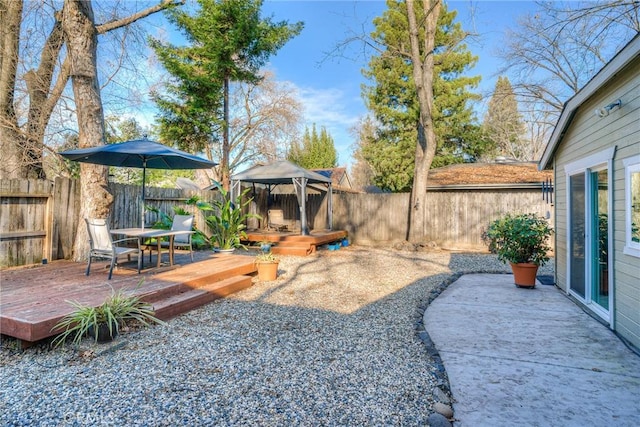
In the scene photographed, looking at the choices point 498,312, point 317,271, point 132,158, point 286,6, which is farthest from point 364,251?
point 286,6

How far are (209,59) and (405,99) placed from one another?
9230 millimetres

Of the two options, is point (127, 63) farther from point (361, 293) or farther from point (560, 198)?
point (560, 198)

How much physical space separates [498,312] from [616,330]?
1.15 meters

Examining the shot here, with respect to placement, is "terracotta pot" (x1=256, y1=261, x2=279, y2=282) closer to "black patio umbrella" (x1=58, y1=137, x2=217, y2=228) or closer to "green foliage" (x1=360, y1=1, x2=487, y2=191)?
"black patio umbrella" (x1=58, y1=137, x2=217, y2=228)

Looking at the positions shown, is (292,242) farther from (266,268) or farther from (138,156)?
(138,156)

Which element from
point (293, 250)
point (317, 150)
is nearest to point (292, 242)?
point (293, 250)

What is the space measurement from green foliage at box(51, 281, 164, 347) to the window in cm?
480

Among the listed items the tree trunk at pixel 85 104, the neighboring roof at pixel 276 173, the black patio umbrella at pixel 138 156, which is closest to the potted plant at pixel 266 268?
the black patio umbrella at pixel 138 156

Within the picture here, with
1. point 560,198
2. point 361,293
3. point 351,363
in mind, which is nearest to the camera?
point 351,363

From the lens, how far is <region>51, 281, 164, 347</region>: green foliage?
9.91 feet

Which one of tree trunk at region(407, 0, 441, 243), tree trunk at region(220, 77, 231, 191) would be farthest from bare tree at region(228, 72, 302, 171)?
tree trunk at region(407, 0, 441, 243)

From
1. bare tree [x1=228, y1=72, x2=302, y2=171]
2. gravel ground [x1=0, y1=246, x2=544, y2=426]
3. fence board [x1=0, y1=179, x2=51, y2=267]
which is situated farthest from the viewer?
bare tree [x1=228, y1=72, x2=302, y2=171]

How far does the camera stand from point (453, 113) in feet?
55.6

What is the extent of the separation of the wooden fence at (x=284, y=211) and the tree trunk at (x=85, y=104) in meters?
0.39
